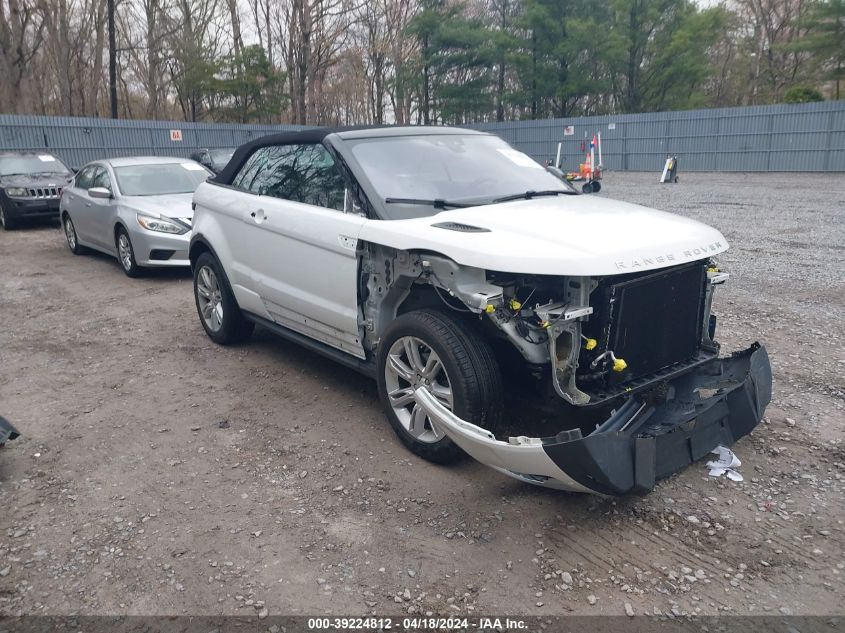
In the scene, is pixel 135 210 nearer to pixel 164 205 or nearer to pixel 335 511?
pixel 164 205

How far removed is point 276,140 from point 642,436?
3.55 metres

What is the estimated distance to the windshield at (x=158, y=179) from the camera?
973 centimetres

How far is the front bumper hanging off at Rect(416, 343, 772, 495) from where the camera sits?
9.96 feet

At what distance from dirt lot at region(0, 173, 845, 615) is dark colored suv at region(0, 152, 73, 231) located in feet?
30.5

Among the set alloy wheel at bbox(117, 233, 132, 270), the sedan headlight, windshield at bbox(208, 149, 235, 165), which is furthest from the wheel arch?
windshield at bbox(208, 149, 235, 165)

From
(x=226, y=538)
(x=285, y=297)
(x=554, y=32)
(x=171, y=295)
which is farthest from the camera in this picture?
(x=554, y=32)

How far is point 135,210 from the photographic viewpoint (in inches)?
358

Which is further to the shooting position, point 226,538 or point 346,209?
point 346,209

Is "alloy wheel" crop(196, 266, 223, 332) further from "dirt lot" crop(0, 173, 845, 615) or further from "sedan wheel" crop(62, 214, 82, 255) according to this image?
"sedan wheel" crop(62, 214, 82, 255)

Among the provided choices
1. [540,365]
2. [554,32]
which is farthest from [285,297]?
[554,32]

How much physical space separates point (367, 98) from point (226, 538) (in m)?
43.2

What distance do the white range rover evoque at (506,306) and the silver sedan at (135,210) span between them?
4426 millimetres

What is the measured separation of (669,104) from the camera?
127ft

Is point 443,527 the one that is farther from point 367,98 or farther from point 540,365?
point 367,98
